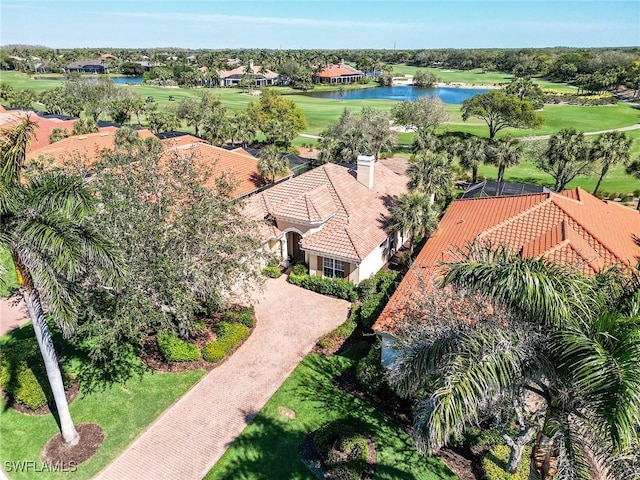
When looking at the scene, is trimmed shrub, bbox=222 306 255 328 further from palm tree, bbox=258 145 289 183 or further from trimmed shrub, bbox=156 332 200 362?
palm tree, bbox=258 145 289 183

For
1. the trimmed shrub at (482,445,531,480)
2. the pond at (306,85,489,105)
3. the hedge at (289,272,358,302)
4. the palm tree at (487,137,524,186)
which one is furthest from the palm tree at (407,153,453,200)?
the pond at (306,85,489,105)

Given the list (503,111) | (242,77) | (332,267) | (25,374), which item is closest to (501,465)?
(332,267)

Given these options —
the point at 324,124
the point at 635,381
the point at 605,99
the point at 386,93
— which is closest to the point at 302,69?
the point at 386,93

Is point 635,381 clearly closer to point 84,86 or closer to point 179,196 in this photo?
point 179,196

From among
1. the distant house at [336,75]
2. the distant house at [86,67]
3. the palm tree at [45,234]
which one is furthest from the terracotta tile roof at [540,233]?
the distant house at [86,67]

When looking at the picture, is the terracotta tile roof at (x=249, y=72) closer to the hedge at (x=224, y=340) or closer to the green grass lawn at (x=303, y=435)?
the hedge at (x=224, y=340)
